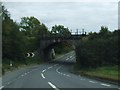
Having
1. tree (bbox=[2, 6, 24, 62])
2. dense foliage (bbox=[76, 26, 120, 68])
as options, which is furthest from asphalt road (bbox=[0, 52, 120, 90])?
tree (bbox=[2, 6, 24, 62])

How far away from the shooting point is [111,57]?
7400 cm

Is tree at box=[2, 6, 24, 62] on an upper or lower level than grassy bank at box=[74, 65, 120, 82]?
upper

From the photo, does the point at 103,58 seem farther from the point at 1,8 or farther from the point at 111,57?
the point at 1,8

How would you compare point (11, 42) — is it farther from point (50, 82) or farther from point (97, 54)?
point (50, 82)

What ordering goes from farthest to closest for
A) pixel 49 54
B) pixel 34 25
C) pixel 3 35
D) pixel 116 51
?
pixel 34 25 < pixel 49 54 < pixel 3 35 < pixel 116 51

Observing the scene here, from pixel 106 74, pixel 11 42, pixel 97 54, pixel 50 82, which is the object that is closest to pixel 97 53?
pixel 97 54

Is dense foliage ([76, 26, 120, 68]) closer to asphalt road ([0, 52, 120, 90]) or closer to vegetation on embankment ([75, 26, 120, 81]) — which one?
vegetation on embankment ([75, 26, 120, 81])

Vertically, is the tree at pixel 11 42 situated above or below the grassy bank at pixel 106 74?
above

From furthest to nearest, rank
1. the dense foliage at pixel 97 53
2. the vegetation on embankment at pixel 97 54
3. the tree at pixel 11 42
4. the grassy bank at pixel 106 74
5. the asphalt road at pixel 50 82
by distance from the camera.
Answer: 1. the tree at pixel 11 42
2. the dense foliage at pixel 97 53
3. the vegetation on embankment at pixel 97 54
4. the grassy bank at pixel 106 74
5. the asphalt road at pixel 50 82

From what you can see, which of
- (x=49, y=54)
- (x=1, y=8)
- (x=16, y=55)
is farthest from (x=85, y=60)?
(x=49, y=54)

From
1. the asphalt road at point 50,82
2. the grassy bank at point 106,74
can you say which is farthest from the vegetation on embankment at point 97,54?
the asphalt road at point 50,82

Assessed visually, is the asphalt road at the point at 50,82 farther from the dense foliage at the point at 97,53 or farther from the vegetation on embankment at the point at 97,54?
the dense foliage at the point at 97,53

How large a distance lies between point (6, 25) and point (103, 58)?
26292 millimetres

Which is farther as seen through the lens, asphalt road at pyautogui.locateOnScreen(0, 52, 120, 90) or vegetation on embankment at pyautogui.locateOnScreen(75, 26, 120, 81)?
vegetation on embankment at pyautogui.locateOnScreen(75, 26, 120, 81)
